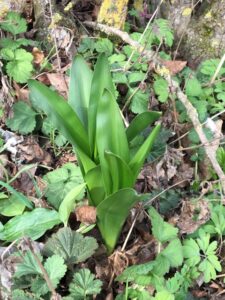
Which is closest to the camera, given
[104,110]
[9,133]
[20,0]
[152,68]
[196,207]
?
[104,110]

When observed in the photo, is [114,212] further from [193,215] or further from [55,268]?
[193,215]

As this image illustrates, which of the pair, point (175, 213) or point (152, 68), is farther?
point (152, 68)

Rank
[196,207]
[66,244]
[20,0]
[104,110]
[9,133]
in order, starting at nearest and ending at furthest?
[104,110] → [66,244] → [196,207] → [9,133] → [20,0]

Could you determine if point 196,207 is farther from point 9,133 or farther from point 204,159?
point 9,133

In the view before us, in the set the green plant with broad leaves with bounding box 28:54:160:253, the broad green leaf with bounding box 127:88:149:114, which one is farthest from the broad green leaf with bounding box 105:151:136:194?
the broad green leaf with bounding box 127:88:149:114

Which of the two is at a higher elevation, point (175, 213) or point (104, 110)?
point (104, 110)

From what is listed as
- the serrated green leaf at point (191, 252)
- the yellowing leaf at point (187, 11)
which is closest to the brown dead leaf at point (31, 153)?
the serrated green leaf at point (191, 252)

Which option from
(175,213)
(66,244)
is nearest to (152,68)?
(175,213)
